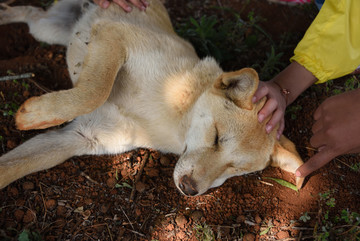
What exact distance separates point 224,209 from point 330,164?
47.1 inches

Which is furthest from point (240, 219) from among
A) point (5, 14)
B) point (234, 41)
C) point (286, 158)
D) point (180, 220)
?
point (5, 14)

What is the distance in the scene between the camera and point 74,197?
2596mm

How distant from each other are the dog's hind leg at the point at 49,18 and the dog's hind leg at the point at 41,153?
1.31m

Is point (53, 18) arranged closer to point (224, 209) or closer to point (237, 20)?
point (237, 20)

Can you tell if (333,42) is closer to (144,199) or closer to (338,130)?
(338,130)

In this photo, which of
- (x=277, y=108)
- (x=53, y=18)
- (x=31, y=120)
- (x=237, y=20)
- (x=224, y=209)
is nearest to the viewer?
(x=31, y=120)

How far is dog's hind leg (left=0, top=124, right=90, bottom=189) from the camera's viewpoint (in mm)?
2410

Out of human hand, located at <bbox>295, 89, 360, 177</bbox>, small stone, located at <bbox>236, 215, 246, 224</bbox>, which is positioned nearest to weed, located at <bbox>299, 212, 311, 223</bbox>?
human hand, located at <bbox>295, 89, 360, 177</bbox>

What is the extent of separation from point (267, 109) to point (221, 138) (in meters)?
0.44

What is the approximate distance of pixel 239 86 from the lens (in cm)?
231

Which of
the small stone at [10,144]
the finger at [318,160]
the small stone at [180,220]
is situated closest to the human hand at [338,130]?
the finger at [318,160]

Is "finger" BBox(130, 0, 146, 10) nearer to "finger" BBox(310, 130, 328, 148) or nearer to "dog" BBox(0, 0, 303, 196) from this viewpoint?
"dog" BBox(0, 0, 303, 196)

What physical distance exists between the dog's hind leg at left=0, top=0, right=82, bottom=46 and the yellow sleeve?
102 inches

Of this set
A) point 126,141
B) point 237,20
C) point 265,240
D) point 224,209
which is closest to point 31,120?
point 126,141
